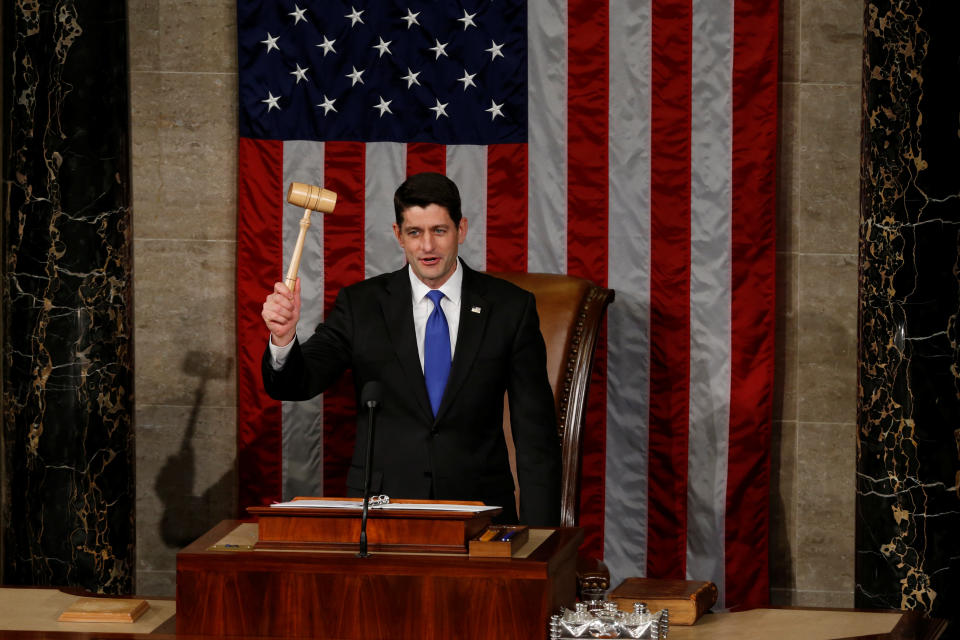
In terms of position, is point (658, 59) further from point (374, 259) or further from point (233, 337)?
point (233, 337)

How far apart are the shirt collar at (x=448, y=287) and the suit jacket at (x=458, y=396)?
27 mm

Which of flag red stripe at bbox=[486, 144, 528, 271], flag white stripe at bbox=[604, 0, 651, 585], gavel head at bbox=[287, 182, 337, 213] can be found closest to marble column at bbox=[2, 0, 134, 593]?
flag red stripe at bbox=[486, 144, 528, 271]

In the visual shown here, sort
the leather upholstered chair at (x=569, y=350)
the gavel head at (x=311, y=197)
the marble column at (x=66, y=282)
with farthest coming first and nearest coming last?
1. the marble column at (x=66, y=282)
2. the leather upholstered chair at (x=569, y=350)
3. the gavel head at (x=311, y=197)

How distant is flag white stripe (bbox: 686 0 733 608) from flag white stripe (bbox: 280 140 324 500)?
5.20 ft

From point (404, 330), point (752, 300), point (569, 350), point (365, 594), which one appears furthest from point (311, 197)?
point (752, 300)

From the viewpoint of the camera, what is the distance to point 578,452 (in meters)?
4.33

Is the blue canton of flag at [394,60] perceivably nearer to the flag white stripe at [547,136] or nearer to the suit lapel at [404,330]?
the flag white stripe at [547,136]

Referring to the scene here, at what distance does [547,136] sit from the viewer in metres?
5.01

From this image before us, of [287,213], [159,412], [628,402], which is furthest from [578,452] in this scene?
[159,412]

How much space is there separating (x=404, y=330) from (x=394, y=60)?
1.81 metres

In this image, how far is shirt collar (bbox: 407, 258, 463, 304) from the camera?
3641mm

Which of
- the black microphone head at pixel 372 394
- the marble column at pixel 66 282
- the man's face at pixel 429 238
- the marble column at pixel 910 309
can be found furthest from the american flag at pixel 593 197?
the black microphone head at pixel 372 394

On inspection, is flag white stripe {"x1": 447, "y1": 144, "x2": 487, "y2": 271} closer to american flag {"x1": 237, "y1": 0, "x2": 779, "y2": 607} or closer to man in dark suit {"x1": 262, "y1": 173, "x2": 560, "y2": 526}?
american flag {"x1": 237, "y1": 0, "x2": 779, "y2": 607}

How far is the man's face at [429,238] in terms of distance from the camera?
3506 millimetres
